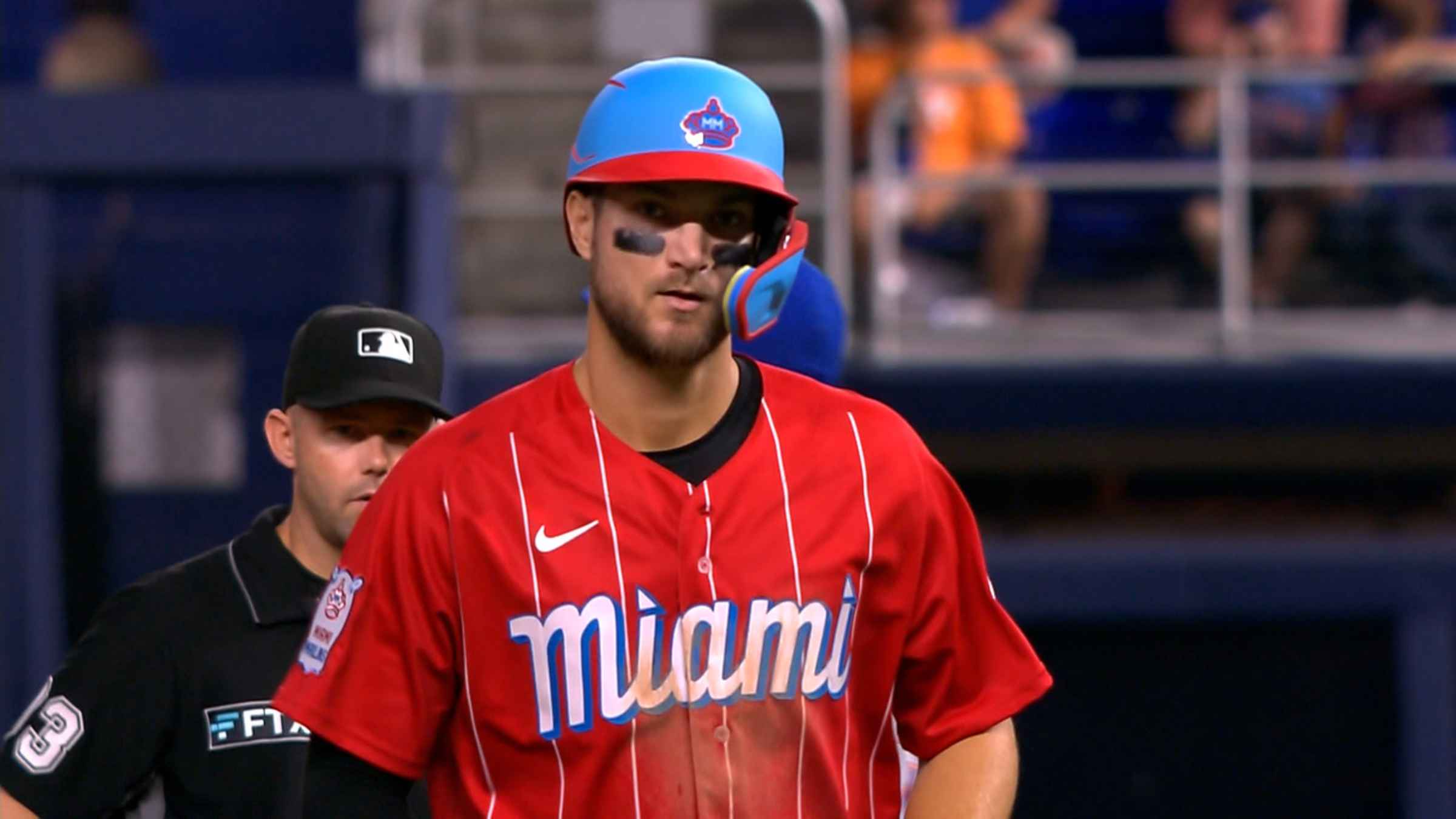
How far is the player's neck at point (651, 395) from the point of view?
257cm

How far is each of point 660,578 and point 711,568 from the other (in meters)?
0.06

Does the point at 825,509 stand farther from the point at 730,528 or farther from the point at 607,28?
the point at 607,28

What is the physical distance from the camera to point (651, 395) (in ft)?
8.48

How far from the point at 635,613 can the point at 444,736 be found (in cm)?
27

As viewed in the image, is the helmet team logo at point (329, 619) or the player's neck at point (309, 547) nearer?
the helmet team logo at point (329, 619)

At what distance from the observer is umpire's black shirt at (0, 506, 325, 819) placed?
3.32m

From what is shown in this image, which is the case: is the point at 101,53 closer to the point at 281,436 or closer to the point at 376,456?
the point at 281,436

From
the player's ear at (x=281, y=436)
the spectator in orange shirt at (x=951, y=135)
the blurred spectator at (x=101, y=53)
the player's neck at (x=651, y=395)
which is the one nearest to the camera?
the player's neck at (x=651, y=395)

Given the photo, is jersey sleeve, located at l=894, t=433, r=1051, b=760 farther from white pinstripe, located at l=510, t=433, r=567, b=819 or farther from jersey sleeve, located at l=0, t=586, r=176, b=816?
jersey sleeve, located at l=0, t=586, r=176, b=816

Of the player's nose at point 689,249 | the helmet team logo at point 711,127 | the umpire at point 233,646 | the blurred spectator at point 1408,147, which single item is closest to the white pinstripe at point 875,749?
the player's nose at point 689,249

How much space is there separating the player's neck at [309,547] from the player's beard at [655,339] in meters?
1.12

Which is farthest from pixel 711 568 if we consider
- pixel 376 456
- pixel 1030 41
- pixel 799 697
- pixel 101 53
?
pixel 1030 41

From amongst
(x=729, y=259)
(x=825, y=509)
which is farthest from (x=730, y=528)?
(x=729, y=259)

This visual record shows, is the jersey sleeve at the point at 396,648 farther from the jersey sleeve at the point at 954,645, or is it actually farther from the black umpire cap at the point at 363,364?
the black umpire cap at the point at 363,364
